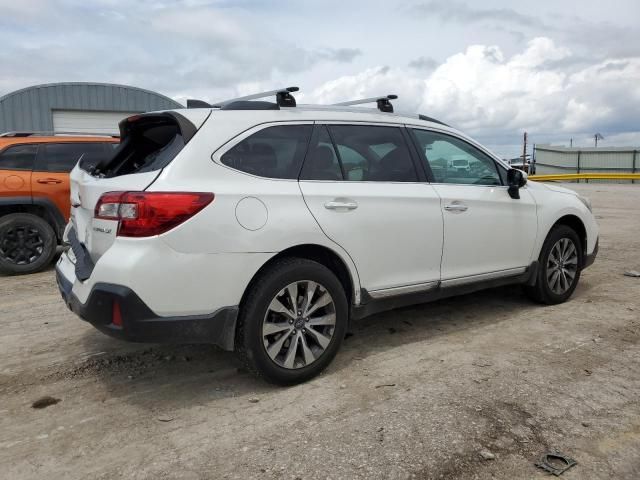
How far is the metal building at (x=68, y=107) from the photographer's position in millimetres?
19609

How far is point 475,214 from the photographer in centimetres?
442

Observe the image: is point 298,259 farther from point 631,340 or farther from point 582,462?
point 631,340

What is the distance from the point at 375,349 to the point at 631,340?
2058mm

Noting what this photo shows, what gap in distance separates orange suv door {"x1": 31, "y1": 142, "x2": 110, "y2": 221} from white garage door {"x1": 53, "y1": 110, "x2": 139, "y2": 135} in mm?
13723

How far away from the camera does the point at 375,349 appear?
165 inches

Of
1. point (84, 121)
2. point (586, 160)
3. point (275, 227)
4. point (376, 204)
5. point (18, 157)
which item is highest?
point (84, 121)

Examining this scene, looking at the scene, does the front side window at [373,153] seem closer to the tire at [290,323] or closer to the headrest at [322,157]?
the headrest at [322,157]

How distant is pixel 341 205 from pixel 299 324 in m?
0.83

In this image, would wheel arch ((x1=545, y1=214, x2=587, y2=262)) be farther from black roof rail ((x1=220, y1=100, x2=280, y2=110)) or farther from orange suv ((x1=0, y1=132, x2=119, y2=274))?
orange suv ((x1=0, y1=132, x2=119, y2=274))

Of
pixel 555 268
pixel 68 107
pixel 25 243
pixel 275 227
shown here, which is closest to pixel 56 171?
pixel 25 243

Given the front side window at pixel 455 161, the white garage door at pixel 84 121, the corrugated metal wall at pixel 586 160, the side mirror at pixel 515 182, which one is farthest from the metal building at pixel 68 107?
the corrugated metal wall at pixel 586 160

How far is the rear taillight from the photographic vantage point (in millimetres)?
2975

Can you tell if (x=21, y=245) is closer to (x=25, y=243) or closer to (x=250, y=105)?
(x=25, y=243)

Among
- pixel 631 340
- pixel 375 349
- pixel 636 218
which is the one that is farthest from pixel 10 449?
pixel 636 218
